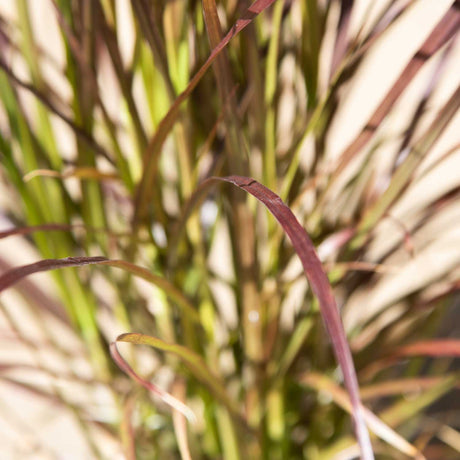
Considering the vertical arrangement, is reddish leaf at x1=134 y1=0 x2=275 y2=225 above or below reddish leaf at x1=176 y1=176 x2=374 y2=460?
above

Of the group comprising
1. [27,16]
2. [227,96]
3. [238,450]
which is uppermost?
[27,16]

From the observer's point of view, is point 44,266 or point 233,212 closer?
point 44,266

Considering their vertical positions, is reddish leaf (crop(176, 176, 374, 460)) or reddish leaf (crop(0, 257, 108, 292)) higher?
reddish leaf (crop(0, 257, 108, 292))

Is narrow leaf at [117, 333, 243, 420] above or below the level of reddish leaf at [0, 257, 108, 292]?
below

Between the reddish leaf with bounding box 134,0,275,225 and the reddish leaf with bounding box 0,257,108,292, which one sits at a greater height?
the reddish leaf with bounding box 134,0,275,225

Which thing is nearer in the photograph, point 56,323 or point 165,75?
point 165,75

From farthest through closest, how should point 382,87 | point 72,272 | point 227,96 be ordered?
point 382,87, point 72,272, point 227,96

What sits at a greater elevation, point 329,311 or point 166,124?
point 166,124

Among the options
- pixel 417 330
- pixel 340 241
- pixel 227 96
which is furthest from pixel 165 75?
pixel 417 330

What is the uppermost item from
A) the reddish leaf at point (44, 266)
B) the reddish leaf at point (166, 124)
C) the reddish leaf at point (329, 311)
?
the reddish leaf at point (166, 124)

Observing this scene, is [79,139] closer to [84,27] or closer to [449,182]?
[84,27]

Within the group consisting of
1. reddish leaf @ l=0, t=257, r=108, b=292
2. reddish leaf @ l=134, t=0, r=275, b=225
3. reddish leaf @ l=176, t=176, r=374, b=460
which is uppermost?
reddish leaf @ l=134, t=0, r=275, b=225
